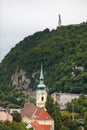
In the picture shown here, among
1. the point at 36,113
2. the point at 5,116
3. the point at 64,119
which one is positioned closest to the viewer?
the point at 5,116

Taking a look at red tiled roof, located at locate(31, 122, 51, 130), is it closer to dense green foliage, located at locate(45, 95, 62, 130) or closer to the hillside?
dense green foliage, located at locate(45, 95, 62, 130)

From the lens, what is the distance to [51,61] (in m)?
150

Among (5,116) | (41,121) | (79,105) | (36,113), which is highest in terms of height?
(79,105)

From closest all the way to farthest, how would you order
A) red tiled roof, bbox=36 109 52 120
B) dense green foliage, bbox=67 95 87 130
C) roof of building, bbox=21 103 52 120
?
red tiled roof, bbox=36 109 52 120 < roof of building, bbox=21 103 52 120 < dense green foliage, bbox=67 95 87 130

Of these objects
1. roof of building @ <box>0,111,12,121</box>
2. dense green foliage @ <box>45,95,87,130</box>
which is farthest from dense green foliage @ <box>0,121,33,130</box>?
dense green foliage @ <box>45,95,87,130</box>

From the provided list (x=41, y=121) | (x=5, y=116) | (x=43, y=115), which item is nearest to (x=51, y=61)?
(x=41, y=121)

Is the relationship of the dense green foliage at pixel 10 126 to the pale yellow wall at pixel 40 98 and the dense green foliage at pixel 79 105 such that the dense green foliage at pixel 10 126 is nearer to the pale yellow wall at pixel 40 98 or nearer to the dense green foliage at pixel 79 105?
the pale yellow wall at pixel 40 98

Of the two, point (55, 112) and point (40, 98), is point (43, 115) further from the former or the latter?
point (40, 98)

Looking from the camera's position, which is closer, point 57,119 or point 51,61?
point 57,119

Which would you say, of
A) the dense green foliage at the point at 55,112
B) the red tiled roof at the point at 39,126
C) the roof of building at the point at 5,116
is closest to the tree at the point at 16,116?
the roof of building at the point at 5,116

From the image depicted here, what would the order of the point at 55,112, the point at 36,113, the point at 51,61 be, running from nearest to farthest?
1. the point at 55,112
2. the point at 36,113
3. the point at 51,61

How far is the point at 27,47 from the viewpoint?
168m

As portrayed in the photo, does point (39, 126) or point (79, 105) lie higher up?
point (79, 105)

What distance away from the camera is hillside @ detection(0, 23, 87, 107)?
435ft
